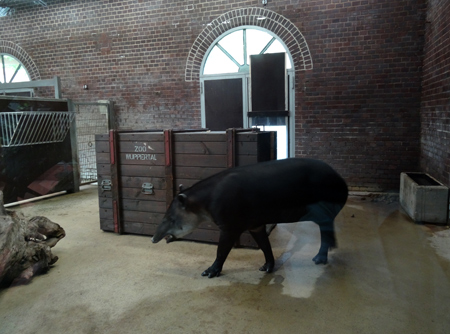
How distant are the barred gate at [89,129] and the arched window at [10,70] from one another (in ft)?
6.70

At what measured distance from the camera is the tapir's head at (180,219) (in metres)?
3.34

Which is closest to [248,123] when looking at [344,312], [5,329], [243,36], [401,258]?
[243,36]

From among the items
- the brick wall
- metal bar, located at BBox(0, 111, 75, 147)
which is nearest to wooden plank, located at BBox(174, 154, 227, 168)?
the brick wall

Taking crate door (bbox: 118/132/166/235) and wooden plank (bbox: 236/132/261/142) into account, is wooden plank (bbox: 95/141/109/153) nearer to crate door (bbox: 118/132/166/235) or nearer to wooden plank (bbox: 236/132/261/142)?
crate door (bbox: 118/132/166/235)

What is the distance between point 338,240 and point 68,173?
5.22m

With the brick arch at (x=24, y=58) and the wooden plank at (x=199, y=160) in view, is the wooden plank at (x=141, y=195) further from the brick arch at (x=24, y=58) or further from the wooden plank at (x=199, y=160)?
the brick arch at (x=24, y=58)

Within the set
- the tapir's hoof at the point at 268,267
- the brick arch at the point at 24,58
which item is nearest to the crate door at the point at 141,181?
the tapir's hoof at the point at 268,267

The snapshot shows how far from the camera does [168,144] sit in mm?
4223

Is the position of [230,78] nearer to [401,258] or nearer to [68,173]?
[68,173]

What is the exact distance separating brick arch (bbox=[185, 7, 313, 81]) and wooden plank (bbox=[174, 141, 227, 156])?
3.41 meters

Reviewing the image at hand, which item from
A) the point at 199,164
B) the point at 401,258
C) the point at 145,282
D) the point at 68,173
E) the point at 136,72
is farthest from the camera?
the point at 136,72

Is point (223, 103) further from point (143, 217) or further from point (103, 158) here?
point (143, 217)

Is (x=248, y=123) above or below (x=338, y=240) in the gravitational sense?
above

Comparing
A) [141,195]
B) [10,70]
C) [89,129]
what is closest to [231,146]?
[141,195]
